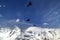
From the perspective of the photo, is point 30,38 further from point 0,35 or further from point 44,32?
point 0,35

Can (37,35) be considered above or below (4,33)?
below

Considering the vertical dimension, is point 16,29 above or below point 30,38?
above

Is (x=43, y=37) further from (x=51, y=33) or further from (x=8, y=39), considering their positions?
(x=8, y=39)

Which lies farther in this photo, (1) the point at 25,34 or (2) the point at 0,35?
(2) the point at 0,35

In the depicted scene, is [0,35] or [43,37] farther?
[0,35]

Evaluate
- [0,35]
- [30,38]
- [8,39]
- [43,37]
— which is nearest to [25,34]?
[30,38]

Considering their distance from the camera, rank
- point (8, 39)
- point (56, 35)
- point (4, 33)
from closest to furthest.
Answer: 1. point (56, 35)
2. point (8, 39)
3. point (4, 33)

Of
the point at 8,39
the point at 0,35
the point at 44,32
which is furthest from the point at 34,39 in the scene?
the point at 0,35

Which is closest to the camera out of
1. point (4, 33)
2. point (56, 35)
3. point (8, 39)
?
point (56, 35)

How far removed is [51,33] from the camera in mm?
66438

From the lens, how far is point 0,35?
80750 mm

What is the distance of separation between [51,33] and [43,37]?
4197 millimetres

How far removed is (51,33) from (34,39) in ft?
26.2

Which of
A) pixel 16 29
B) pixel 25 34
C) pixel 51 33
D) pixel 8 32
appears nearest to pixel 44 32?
pixel 51 33
